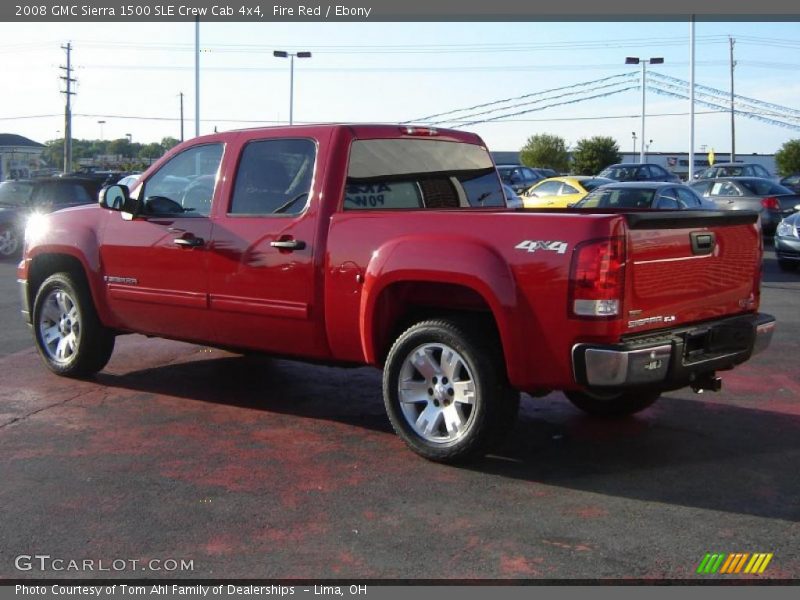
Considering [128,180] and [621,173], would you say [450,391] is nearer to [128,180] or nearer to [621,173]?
[128,180]

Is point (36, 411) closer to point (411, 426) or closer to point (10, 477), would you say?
point (10, 477)

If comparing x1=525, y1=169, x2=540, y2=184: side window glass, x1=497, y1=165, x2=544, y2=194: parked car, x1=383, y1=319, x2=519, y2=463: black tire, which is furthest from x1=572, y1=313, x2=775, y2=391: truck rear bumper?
x1=525, y1=169, x2=540, y2=184: side window glass

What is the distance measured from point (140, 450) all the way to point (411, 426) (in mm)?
1686

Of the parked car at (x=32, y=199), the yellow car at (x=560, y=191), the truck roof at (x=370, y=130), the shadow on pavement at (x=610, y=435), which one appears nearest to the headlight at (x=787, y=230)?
the yellow car at (x=560, y=191)

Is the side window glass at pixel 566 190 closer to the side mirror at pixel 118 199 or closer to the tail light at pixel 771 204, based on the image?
the tail light at pixel 771 204

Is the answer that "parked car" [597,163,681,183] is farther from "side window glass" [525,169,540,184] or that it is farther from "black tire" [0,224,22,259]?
"black tire" [0,224,22,259]

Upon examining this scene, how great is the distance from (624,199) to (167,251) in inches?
457

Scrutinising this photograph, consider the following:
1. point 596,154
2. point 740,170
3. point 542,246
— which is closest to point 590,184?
point 740,170

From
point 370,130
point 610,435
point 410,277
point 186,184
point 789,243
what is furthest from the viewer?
point 789,243

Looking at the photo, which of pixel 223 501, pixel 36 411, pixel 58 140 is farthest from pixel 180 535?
pixel 58 140

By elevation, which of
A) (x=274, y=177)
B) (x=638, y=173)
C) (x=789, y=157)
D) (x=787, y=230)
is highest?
(x=789, y=157)

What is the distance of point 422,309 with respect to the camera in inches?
217

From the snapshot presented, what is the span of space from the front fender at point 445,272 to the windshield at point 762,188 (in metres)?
18.4

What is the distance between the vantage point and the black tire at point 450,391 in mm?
4949
